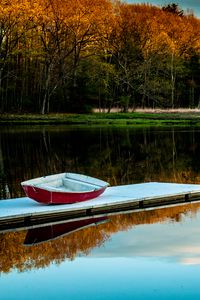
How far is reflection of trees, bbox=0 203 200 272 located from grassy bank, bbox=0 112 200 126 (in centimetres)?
4669

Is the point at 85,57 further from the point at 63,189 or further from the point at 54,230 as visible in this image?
the point at 54,230

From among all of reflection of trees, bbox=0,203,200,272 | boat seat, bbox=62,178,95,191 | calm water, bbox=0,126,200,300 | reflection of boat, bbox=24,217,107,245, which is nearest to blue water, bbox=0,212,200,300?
calm water, bbox=0,126,200,300

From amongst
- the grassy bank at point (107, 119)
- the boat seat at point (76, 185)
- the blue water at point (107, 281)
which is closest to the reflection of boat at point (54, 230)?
the boat seat at point (76, 185)

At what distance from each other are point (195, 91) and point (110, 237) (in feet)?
250

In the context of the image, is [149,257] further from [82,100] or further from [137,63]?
[137,63]

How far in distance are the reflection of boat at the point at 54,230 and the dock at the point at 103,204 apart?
1.71 ft

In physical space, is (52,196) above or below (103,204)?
above

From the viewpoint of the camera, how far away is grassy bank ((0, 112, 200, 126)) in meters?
65.0

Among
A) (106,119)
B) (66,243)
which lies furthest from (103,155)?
(106,119)

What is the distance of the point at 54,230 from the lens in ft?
54.2

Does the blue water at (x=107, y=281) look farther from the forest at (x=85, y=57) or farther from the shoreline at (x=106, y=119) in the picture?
the forest at (x=85, y=57)

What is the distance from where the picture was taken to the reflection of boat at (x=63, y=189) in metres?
18.2

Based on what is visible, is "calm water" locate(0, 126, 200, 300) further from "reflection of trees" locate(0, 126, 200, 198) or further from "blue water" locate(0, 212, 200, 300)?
"reflection of trees" locate(0, 126, 200, 198)

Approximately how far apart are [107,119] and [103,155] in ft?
97.4
